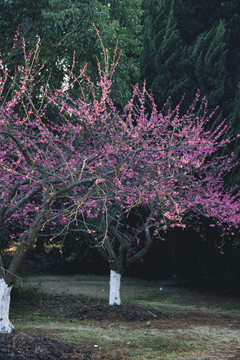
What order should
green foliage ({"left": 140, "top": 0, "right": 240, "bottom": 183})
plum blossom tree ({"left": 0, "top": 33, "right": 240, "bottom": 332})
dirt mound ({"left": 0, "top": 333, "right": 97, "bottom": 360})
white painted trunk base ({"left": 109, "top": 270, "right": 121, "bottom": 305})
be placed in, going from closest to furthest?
dirt mound ({"left": 0, "top": 333, "right": 97, "bottom": 360}), plum blossom tree ({"left": 0, "top": 33, "right": 240, "bottom": 332}), white painted trunk base ({"left": 109, "top": 270, "right": 121, "bottom": 305}), green foliage ({"left": 140, "top": 0, "right": 240, "bottom": 183})

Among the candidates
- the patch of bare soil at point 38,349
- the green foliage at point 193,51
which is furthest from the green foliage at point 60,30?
the patch of bare soil at point 38,349

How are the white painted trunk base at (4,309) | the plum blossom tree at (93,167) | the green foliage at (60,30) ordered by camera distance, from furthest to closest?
the green foliage at (60,30), the white painted trunk base at (4,309), the plum blossom tree at (93,167)

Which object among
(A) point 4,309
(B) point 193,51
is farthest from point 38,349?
(B) point 193,51

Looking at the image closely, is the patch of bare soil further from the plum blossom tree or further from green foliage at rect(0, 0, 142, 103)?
green foliage at rect(0, 0, 142, 103)

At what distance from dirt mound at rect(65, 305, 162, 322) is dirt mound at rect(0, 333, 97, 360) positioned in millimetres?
3587

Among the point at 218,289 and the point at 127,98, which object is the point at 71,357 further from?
the point at 218,289

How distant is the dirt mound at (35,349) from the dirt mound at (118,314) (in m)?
3.59

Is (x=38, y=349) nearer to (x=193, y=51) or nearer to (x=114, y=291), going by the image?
(x=114, y=291)

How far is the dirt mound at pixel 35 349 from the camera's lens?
596cm

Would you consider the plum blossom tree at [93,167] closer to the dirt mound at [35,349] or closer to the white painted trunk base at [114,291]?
the white painted trunk base at [114,291]

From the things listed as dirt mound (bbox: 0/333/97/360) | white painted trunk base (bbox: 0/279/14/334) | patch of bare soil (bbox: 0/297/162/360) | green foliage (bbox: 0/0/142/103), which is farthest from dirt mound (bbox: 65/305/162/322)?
green foliage (bbox: 0/0/142/103)

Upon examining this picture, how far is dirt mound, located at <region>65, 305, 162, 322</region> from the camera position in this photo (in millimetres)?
10344

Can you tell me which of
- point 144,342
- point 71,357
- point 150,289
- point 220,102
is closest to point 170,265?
point 150,289

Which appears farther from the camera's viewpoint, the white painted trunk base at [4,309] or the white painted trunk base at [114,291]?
the white painted trunk base at [114,291]
